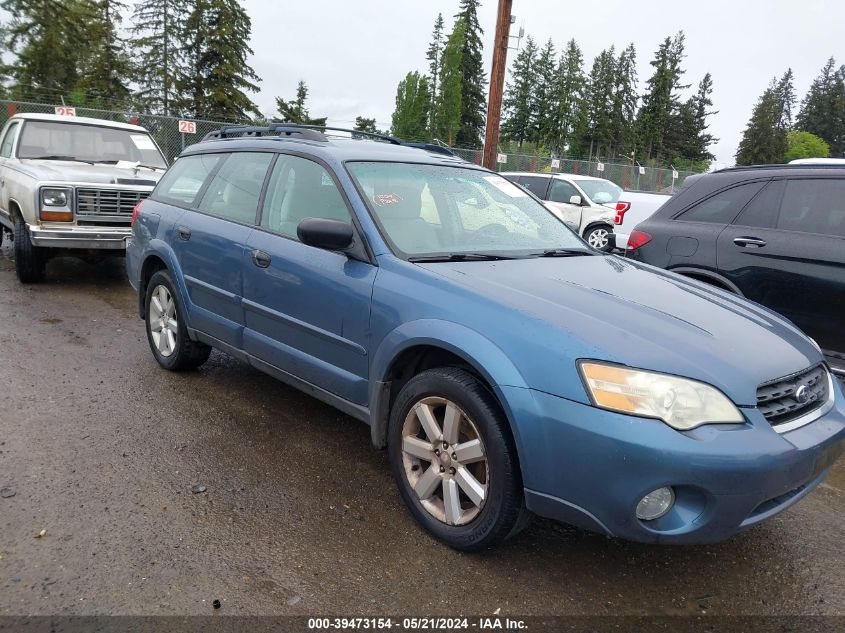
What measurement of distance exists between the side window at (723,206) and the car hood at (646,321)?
204 centimetres

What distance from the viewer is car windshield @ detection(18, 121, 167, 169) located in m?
8.05

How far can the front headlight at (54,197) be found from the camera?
7.00m

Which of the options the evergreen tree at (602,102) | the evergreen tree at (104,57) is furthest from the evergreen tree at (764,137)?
the evergreen tree at (104,57)

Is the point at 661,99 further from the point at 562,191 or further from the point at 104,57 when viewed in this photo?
the point at 562,191

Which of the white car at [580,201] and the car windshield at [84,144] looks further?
the white car at [580,201]

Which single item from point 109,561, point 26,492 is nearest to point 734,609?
point 109,561

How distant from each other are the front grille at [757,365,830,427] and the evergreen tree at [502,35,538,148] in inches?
3379

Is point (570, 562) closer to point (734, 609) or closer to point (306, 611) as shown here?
point (734, 609)

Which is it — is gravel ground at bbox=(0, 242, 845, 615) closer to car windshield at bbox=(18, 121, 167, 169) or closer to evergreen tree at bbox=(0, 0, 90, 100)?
car windshield at bbox=(18, 121, 167, 169)

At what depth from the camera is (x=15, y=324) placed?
19.2ft

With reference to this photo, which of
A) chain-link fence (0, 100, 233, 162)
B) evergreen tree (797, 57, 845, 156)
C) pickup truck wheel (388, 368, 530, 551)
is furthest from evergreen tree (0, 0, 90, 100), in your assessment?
evergreen tree (797, 57, 845, 156)

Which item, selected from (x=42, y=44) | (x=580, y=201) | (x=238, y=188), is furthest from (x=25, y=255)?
(x=42, y=44)

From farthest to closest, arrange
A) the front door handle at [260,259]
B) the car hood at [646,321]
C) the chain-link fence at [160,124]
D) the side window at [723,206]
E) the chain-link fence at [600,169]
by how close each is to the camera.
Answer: the chain-link fence at [600,169], the chain-link fence at [160,124], the side window at [723,206], the front door handle at [260,259], the car hood at [646,321]

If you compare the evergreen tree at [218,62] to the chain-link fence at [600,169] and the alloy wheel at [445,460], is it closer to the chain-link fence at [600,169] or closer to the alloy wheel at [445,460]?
the chain-link fence at [600,169]
